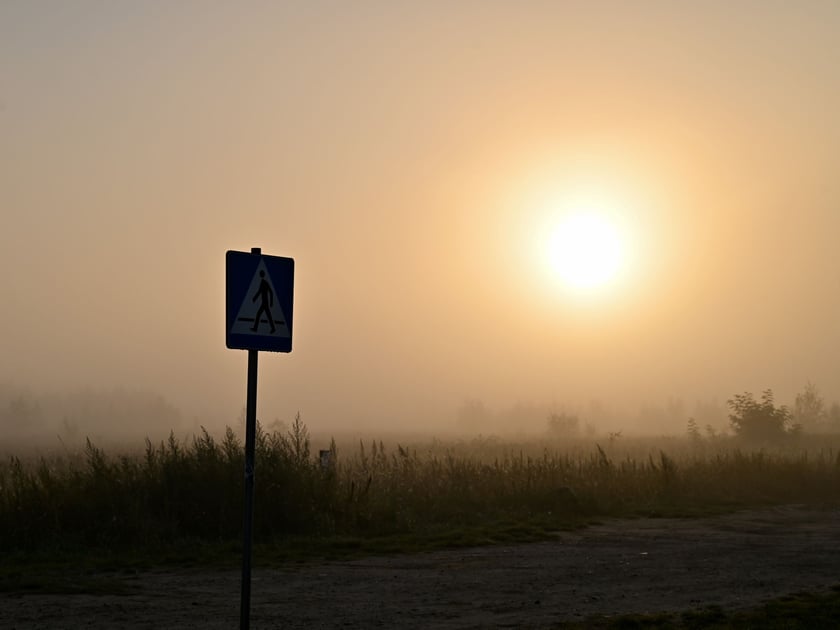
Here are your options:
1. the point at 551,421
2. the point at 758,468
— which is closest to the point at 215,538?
the point at 758,468

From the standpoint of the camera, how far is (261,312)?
8609 mm

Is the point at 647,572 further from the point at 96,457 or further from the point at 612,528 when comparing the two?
the point at 96,457

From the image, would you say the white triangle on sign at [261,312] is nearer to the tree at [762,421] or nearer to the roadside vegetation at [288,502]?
the roadside vegetation at [288,502]

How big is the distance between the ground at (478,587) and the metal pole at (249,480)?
2619 millimetres

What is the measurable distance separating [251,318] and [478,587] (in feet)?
21.9

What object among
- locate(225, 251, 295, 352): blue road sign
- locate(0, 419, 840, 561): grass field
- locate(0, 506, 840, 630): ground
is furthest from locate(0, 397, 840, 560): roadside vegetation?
locate(225, 251, 295, 352): blue road sign

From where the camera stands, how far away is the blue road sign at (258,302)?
849cm

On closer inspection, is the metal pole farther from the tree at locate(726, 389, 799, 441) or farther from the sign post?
the tree at locate(726, 389, 799, 441)

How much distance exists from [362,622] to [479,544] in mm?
7306

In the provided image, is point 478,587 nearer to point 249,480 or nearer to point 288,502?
point 249,480

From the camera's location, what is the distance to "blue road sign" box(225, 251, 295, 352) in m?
8.49

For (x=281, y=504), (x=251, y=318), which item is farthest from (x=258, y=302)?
(x=281, y=504)

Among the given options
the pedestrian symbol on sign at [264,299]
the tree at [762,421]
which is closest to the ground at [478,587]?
the pedestrian symbol on sign at [264,299]

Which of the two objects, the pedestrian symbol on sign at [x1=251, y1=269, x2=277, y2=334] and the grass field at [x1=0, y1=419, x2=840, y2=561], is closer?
the pedestrian symbol on sign at [x1=251, y1=269, x2=277, y2=334]
